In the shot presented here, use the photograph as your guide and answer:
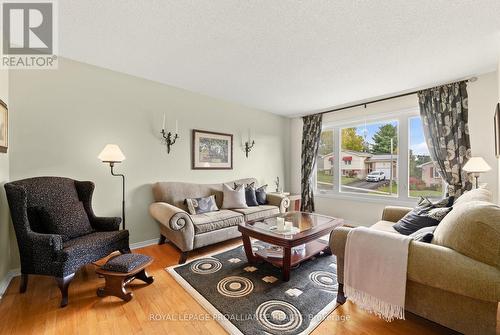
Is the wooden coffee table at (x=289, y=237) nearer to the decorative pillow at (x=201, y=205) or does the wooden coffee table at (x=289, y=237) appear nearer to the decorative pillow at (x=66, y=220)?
the decorative pillow at (x=201, y=205)

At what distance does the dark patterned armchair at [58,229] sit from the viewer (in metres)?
Answer: 1.78

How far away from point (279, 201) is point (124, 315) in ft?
9.11

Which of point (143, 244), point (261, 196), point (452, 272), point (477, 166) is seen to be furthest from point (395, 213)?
point (143, 244)

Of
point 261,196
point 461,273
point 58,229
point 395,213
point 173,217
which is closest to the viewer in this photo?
point 461,273

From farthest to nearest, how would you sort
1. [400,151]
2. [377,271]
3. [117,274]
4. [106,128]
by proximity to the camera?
1. [400,151]
2. [106,128]
3. [117,274]
4. [377,271]

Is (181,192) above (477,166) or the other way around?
the other way around

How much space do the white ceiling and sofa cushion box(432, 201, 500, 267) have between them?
153 cm

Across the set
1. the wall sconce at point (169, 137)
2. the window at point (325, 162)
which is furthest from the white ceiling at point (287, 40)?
the window at point (325, 162)

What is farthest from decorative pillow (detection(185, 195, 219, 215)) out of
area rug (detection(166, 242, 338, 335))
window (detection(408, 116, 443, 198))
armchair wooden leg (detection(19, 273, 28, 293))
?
window (detection(408, 116, 443, 198))

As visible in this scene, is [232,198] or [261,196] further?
[261,196]

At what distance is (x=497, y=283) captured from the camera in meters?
1.11

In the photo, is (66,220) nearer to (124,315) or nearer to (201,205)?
(124,315)

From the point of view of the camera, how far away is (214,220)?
9.39 feet

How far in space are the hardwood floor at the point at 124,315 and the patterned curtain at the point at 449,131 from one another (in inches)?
92.2
